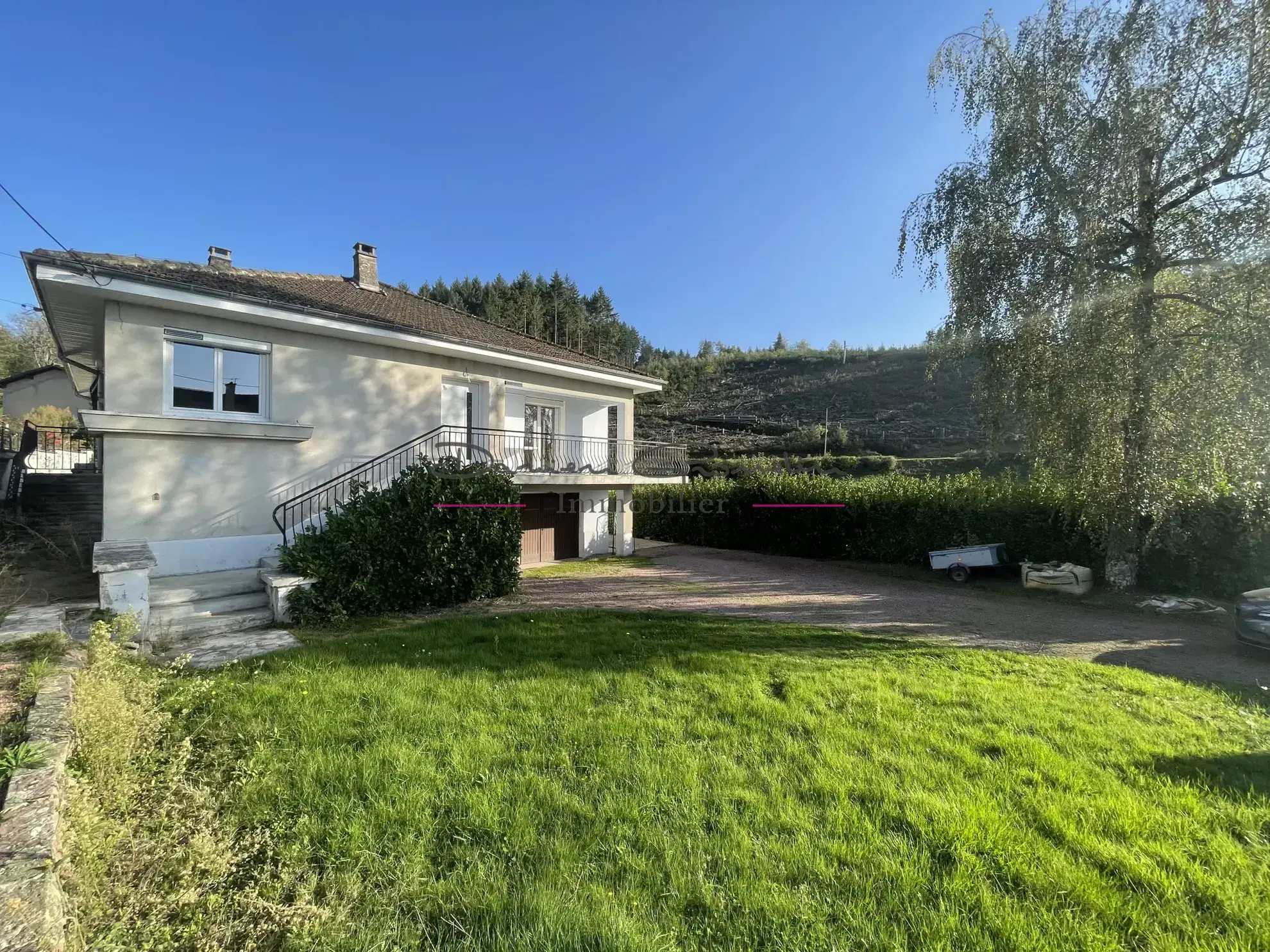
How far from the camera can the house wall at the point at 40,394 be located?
877 inches

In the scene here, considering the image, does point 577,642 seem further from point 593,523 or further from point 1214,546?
point 1214,546

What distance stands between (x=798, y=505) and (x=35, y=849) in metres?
15.4

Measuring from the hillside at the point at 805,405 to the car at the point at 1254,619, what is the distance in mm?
23923

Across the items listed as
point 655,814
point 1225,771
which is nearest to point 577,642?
point 655,814

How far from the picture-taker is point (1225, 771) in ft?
11.4

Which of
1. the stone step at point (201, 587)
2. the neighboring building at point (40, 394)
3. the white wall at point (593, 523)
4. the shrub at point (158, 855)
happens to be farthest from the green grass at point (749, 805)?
the neighboring building at point (40, 394)

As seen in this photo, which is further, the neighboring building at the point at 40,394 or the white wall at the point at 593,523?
the neighboring building at the point at 40,394

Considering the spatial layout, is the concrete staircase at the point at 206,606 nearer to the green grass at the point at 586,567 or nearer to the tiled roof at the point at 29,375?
the green grass at the point at 586,567

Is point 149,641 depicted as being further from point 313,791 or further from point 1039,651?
point 1039,651

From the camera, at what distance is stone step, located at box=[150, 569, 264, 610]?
22.8 ft

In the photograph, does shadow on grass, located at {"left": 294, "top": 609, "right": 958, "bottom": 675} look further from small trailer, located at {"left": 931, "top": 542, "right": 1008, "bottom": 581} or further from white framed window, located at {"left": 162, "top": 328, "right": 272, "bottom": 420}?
small trailer, located at {"left": 931, "top": 542, "right": 1008, "bottom": 581}

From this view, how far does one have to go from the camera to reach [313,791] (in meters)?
2.97

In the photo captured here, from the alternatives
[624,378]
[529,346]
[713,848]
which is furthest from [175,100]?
[713,848]

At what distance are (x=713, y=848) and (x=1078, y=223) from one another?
32.4 feet
